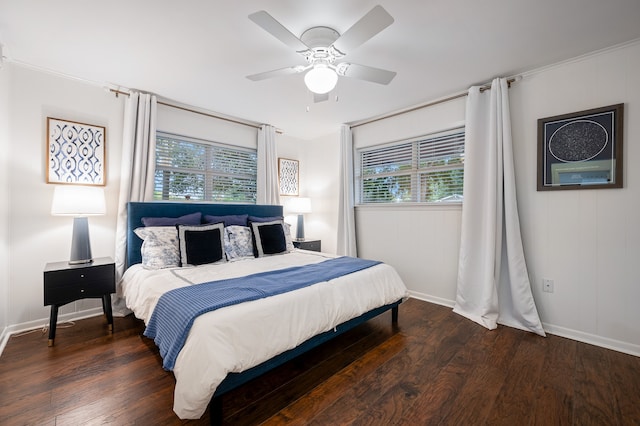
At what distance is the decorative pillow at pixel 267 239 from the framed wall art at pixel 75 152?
69.6 inches

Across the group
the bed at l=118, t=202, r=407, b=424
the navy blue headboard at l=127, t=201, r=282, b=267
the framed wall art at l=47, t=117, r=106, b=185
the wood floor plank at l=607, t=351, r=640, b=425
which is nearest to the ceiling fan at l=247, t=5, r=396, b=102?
the bed at l=118, t=202, r=407, b=424

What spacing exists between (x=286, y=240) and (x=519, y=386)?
2.64 metres

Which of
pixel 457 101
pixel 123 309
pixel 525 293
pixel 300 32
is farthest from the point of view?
pixel 457 101

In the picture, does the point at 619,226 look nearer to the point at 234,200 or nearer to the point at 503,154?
the point at 503,154

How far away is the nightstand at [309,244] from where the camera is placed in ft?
14.3

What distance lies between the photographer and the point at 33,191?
2715 millimetres

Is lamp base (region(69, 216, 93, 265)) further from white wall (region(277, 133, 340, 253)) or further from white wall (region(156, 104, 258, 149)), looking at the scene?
white wall (region(277, 133, 340, 253))

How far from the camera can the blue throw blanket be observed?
1577 millimetres

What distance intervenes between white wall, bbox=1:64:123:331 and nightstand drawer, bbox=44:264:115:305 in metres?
0.64

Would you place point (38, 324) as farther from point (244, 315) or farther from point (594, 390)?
point (594, 390)

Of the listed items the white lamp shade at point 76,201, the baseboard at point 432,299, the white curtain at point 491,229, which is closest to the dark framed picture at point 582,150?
the white curtain at point 491,229

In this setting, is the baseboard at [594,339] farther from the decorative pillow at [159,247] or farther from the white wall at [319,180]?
the decorative pillow at [159,247]

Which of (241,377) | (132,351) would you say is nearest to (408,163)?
(241,377)

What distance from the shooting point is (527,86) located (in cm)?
282
